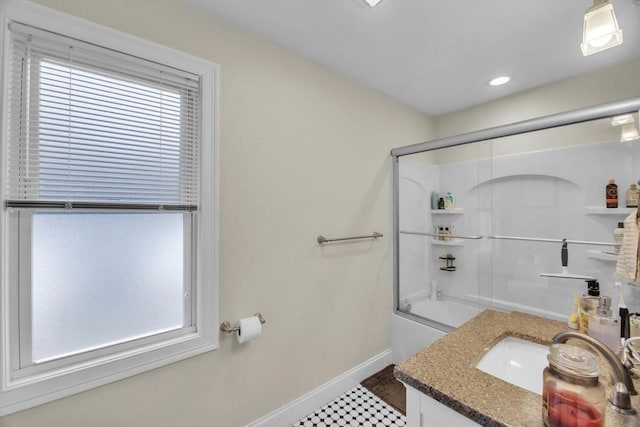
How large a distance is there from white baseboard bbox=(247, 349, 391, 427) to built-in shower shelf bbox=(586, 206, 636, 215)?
1.77 m

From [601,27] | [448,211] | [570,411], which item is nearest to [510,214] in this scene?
[448,211]

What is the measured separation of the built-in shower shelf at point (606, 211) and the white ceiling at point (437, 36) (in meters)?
0.99

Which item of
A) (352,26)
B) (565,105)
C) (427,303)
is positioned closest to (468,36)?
(352,26)

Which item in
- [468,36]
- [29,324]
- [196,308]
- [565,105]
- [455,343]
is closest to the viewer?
[29,324]

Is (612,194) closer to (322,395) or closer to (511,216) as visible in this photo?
(511,216)

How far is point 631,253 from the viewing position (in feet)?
3.71

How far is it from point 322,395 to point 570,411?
1.53 meters

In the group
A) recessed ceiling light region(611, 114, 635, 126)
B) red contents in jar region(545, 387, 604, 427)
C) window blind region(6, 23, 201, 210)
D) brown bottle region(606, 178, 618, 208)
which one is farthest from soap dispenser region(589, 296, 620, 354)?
window blind region(6, 23, 201, 210)

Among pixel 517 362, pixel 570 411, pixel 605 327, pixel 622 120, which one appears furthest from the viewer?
pixel 622 120

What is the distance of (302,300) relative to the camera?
175 centimetres

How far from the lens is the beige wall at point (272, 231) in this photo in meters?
1.21

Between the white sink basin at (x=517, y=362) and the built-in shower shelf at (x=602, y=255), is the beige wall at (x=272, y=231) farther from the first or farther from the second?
the built-in shower shelf at (x=602, y=255)

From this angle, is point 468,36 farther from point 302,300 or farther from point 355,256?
point 302,300

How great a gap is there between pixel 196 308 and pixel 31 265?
2.17 ft
